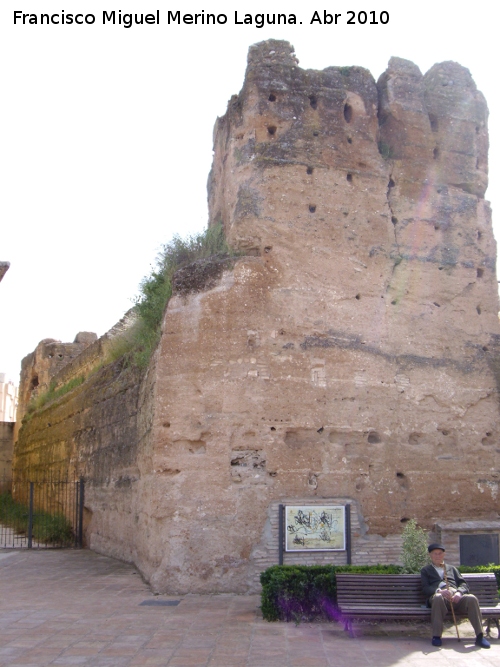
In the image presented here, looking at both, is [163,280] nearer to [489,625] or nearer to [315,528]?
[315,528]

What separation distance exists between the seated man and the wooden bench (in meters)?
0.14

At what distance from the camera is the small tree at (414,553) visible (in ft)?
22.3

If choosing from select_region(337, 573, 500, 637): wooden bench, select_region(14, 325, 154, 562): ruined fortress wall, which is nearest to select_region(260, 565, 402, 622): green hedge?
select_region(337, 573, 500, 637): wooden bench

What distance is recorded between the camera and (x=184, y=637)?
5906 millimetres

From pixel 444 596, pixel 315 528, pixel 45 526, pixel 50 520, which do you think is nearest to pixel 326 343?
pixel 315 528

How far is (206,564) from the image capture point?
309 inches

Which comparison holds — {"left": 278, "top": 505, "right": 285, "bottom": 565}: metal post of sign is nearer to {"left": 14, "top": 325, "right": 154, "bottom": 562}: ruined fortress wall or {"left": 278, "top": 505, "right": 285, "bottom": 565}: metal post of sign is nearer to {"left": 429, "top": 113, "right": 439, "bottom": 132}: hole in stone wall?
{"left": 14, "top": 325, "right": 154, "bottom": 562}: ruined fortress wall

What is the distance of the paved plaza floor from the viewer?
5.25 m

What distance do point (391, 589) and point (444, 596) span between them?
0.54 meters

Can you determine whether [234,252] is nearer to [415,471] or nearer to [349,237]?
[349,237]

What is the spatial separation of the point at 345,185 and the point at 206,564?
5359 millimetres

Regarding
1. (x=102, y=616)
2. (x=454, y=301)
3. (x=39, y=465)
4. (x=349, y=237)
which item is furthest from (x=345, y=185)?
(x=39, y=465)

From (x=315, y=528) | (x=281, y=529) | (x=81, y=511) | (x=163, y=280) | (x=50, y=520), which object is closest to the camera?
(x=281, y=529)

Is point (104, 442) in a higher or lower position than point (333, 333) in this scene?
lower
